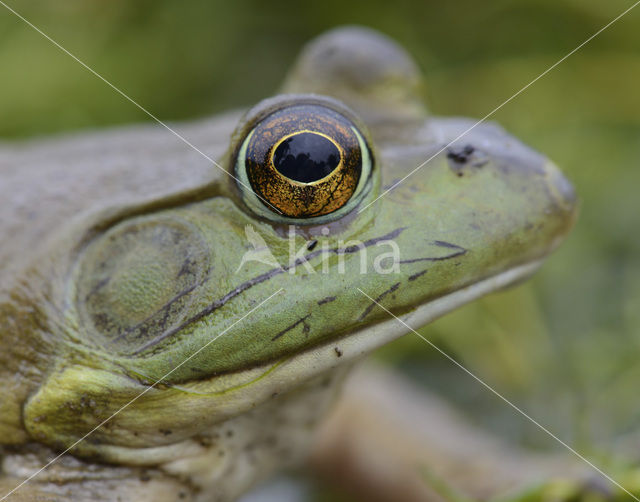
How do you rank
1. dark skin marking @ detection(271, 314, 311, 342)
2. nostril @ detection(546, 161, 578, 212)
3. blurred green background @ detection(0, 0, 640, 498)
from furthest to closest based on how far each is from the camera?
blurred green background @ detection(0, 0, 640, 498) < nostril @ detection(546, 161, 578, 212) < dark skin marking @ detection(271, 314, 311, 342)

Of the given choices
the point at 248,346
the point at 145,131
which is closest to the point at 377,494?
the point at 248,346

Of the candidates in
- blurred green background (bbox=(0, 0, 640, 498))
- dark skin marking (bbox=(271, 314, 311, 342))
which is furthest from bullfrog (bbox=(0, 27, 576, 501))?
blurred green background (bbox=(0, 0, 640, 498))

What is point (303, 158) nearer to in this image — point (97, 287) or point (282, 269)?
point (282, 269)

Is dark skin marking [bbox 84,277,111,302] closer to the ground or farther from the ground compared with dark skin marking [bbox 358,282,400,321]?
farther from the ground

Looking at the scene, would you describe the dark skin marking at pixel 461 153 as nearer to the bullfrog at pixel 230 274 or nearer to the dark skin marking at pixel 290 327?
the bullfrog at pixel 230 274

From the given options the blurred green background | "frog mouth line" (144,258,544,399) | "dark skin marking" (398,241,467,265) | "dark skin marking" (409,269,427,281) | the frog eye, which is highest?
the blurred green background

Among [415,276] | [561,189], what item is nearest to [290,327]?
[415,276]

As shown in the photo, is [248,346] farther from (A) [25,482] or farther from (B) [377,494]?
(B) [377,494]

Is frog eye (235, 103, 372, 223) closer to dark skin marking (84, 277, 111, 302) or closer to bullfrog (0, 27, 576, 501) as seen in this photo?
bullfrog (0, 27, 576, 501)

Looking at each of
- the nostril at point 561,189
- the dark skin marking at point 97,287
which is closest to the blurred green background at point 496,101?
the nostril at point 561,189
